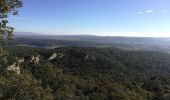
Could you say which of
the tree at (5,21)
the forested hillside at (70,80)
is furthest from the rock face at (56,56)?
the tree at (5,21)

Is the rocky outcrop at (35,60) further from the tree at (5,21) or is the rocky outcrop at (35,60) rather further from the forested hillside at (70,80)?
the tree at (5,21)

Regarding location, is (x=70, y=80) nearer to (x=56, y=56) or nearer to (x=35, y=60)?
(x=35, y=60)

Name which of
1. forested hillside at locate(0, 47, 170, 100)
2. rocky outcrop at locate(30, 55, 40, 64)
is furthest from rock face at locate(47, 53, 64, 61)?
rocky outcrop at locate(30, 55, 40, 64)

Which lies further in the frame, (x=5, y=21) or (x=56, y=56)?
(x=56, y=56)

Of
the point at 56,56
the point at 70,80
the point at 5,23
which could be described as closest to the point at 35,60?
the point at 70,80

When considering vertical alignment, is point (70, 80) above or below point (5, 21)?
below

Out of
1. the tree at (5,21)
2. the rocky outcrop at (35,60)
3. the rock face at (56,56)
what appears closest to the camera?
the tree at (5,21)

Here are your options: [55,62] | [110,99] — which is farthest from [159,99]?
[55,62]

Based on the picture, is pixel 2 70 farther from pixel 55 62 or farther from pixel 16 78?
pixel 55 62
